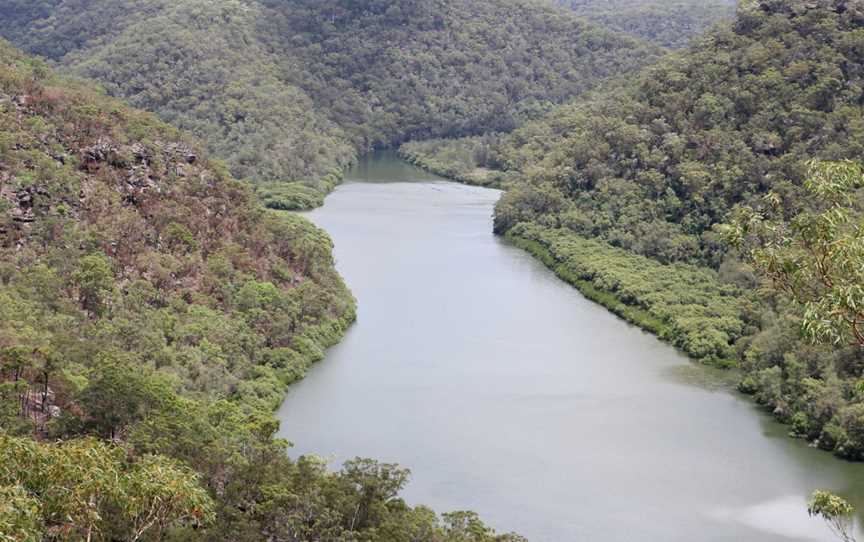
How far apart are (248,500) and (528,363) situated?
2394 cm

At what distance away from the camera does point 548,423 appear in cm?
4284

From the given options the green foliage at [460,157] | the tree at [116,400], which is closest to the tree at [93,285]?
the tree at [116,400]

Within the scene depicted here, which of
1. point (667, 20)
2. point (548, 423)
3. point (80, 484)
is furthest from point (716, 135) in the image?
point (667, 20)

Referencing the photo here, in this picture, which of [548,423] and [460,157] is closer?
[548,423]

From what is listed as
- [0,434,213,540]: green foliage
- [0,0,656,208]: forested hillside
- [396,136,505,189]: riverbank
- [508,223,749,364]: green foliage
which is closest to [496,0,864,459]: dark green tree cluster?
[508,223,749,364]: green foliage

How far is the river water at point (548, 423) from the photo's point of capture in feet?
117

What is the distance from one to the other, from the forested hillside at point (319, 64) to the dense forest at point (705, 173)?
28382 millimetres

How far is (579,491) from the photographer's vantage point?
121 ft

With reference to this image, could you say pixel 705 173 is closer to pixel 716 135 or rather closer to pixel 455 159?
pixel 716 135

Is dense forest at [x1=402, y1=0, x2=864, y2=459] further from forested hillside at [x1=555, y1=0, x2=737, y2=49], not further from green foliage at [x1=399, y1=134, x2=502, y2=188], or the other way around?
forested hillside at [x1=555, y1=0, x2=737, y2=49]

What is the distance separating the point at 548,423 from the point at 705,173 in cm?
3478

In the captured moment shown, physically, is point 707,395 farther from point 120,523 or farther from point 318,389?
point 120,523

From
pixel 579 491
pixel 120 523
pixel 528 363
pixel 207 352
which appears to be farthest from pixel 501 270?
pixel 120 523

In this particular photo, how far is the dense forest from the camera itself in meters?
56.4
